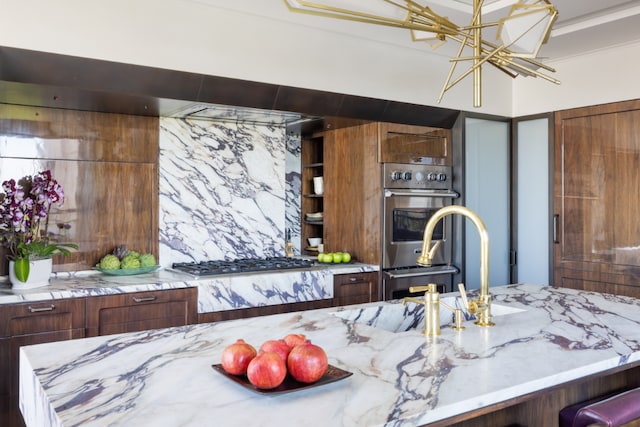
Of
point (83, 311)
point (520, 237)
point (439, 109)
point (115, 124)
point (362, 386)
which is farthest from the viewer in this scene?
point (520, 237)

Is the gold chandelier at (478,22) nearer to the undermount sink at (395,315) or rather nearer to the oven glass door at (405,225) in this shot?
the undermount sink at (395,315)

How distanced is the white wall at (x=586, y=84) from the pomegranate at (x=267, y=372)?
3.92 metres

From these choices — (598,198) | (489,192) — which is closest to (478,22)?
(598,198)

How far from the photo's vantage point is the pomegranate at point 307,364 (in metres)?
1.30

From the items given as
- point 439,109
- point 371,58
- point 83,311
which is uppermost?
point 371,58

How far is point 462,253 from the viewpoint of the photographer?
4445 millimetres

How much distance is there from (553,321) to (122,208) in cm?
274

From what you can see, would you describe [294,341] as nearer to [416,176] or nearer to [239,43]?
[239,43]

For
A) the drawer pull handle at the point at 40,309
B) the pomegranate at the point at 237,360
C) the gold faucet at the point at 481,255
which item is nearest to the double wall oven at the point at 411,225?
the gold faucet at the point at 481,255

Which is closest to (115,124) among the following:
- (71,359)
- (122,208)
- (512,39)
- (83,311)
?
(122,208)

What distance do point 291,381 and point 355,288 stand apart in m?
2.65

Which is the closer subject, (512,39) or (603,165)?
(512,39)

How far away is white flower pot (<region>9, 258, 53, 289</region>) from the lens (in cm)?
290

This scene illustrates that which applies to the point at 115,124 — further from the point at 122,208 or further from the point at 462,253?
the point at 462,253
